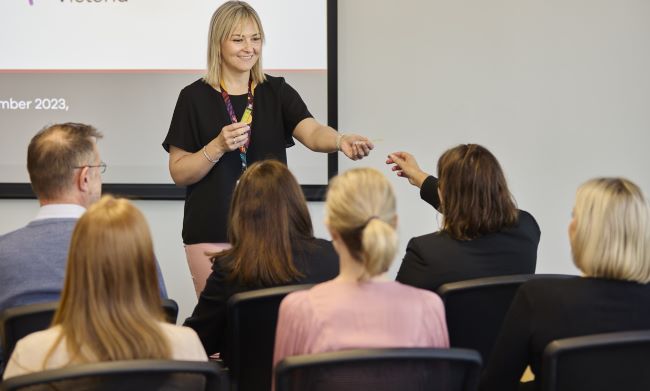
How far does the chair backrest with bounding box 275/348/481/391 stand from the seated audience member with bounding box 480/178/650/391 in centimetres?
35

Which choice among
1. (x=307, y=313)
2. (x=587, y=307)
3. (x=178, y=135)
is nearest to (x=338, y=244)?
(x=307, y=313)

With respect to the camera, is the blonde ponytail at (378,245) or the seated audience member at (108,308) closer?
the seated audience member at (108,308)

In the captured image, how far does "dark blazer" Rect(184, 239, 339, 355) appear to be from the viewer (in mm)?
2252

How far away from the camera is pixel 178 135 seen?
3.30 meters

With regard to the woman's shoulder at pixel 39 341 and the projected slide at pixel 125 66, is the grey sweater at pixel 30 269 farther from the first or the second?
the projected slide at pixel 125 66

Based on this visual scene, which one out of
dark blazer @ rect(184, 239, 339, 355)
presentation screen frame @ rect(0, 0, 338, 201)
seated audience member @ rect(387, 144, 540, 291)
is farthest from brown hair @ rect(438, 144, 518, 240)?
presentation screen frame @ rect(0, 0, 338, 201)

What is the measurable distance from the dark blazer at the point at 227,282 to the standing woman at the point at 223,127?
0.88m

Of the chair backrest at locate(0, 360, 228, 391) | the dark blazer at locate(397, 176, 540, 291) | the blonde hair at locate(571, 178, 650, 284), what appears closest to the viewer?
the chair backrest at locate(0, 360, 228, 391)

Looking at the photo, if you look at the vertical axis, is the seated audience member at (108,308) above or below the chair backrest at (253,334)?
above

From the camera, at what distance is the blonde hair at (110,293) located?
1.62 meters

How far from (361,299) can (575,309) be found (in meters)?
Answer: 0.51

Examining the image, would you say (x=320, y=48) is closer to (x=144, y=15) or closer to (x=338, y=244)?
(x=144, y=15)

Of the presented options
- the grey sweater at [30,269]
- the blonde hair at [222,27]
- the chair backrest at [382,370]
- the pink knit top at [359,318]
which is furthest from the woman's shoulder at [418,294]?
the blonde hair at [222,27]

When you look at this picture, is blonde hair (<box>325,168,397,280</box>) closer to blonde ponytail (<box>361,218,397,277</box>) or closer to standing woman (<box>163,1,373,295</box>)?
blonde ponytail (<box>361,218,397,277</box>)
